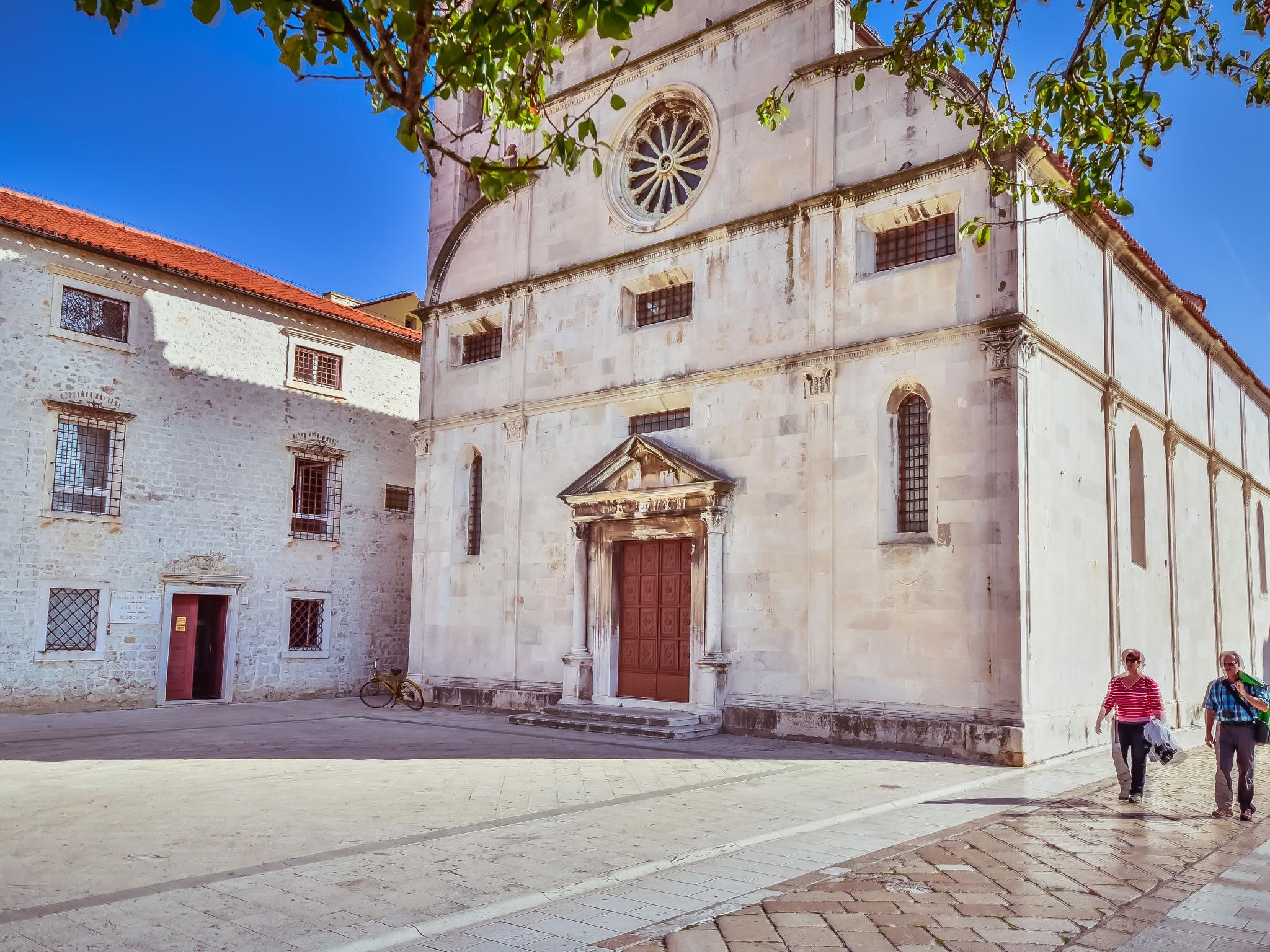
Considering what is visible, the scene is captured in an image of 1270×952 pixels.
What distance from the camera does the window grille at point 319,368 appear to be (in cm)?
2434

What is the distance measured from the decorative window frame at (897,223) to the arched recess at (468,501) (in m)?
8.94

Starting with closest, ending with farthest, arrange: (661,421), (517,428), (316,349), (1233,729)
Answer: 1. (1233,729)
2. (661,421)
3. (517,428)
4. (316,349)

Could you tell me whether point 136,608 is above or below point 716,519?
below

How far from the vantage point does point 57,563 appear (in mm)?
19625

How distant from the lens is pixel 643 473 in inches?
727

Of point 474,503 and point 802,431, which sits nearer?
point 802,431

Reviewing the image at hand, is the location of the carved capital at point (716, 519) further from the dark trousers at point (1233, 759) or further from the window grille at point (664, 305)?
the dark trousers at point (1233, 759)

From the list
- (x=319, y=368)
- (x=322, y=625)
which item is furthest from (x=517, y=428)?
(x=322, y=625)

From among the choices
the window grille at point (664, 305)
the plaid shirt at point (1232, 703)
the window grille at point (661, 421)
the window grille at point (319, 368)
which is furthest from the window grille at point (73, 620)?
the plaid shirt at point (1232, 703)

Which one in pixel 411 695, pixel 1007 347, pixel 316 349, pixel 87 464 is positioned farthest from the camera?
pixel 316 349

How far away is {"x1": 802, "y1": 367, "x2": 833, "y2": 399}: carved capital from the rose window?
14.9 feet

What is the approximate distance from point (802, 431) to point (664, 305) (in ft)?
14.1

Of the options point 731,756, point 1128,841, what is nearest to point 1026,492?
point 731,756

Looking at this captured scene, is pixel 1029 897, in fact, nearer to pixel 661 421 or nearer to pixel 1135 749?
pixel 1135 749
